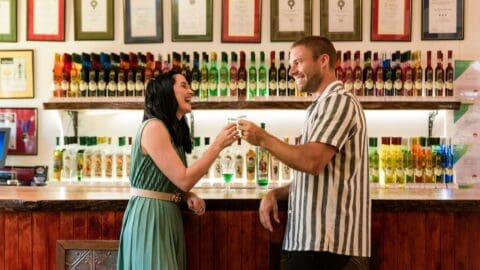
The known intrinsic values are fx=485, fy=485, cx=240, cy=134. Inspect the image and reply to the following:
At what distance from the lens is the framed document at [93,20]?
3.92 meters

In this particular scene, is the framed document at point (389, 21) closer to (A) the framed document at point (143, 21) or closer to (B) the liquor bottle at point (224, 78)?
(B) the liquor bottle at point (224, 78)

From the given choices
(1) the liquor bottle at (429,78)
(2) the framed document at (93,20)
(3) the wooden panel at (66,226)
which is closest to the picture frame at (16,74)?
(2) the framed document at (93,20)

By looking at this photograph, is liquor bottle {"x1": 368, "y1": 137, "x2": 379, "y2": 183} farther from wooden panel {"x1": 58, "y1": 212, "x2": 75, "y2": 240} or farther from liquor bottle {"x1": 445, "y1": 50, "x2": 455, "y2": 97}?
wooden panel {"x1": 58, "y1": 212, "x2": 75, "y2": 240}

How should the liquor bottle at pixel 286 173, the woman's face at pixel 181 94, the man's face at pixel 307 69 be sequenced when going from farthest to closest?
the liquor bottle at pixel 286 173
the woman's face at pixel 181 94
the man's face at pixel 307 69

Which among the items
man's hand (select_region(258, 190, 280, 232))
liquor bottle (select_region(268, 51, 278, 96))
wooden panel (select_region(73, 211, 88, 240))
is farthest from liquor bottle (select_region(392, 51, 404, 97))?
wooden panel (select_region(73, 211, 88, 240))

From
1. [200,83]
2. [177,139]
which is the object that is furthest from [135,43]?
[177,139]

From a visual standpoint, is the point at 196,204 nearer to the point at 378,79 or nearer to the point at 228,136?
the point at 228,136

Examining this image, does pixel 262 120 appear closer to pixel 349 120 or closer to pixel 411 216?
pixel 411 216

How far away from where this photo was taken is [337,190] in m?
1.54

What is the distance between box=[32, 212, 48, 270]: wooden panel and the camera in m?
2.17

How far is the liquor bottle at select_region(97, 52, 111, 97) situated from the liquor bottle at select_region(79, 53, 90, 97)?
0.09m

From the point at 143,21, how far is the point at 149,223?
245cm

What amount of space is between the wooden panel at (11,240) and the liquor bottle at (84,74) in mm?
1492

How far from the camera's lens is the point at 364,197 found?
5.18 ft
